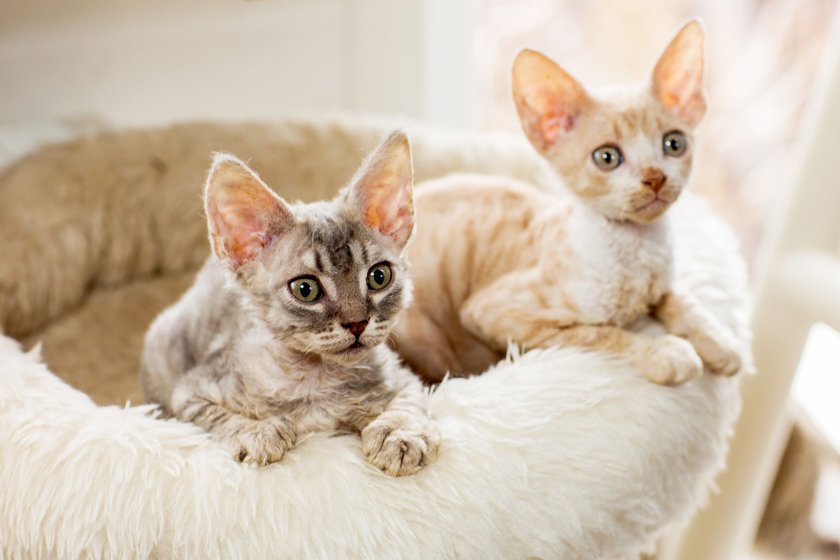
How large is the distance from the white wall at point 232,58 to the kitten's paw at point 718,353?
1168mm

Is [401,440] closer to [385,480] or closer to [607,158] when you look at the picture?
[385,480]

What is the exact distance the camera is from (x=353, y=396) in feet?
3.27

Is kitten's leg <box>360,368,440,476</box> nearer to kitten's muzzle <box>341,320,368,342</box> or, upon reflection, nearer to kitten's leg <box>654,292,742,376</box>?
kitten's muzzle <box>341,320,368,342</box>

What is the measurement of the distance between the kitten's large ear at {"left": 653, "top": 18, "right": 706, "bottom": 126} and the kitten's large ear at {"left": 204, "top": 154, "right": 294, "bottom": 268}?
54 cm

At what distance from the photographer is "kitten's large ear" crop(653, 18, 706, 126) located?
1081mm

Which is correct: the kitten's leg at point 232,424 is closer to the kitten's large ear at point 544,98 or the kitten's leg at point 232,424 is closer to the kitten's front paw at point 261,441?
the kitten's front paw at point 261,441

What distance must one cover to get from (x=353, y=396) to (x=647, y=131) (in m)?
0.51

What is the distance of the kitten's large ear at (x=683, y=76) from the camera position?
108 centimetres

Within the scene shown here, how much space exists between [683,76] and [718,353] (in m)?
0.38

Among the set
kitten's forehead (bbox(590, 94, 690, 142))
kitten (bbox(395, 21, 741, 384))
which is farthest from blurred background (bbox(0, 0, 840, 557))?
kitten's forehead (bbox(590, 94, 690, 142))

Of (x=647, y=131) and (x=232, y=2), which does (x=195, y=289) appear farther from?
(x=232, y=2)

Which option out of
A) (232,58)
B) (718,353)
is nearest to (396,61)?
(232,58)

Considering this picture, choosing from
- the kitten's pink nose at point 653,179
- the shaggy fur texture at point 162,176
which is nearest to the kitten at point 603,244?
the kitten's pink nose at point 653,179

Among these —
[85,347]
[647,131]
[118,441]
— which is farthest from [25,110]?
[647,131]
